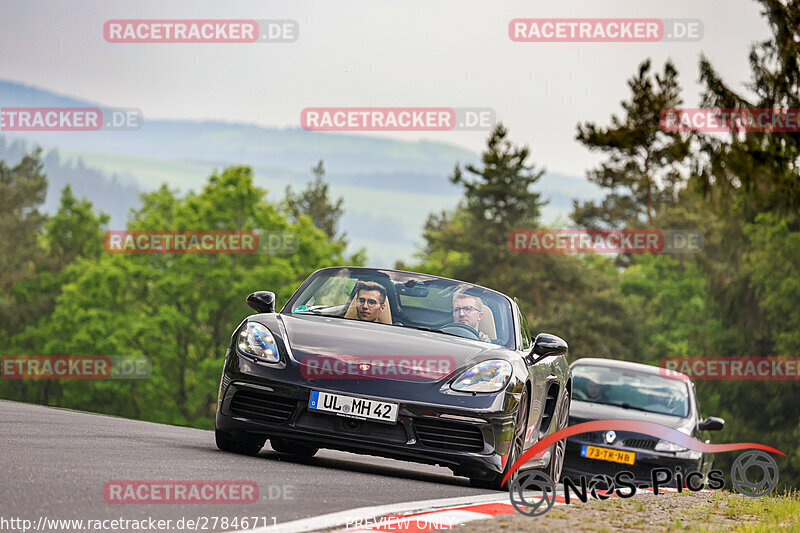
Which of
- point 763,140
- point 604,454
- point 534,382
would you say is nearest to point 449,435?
point 534,382

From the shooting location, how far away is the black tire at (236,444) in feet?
29.7

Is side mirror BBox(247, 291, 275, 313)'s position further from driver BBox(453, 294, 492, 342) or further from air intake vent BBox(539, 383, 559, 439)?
air intake vent BBox(539, 383, 559, 439)

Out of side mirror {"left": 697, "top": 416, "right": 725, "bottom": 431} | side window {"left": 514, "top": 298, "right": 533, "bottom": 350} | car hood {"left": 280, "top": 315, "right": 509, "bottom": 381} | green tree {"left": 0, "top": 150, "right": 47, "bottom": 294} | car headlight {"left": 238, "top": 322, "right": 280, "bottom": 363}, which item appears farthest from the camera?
green tree {"left": 0, "top": 150, "right": 47, "bottom": 294}

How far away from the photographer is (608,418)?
557 inches

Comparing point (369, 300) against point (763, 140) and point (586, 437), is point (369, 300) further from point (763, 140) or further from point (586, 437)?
point (763, 140)

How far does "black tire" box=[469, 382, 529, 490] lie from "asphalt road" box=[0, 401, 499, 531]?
0.45ft

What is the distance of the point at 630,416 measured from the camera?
47.8 feet

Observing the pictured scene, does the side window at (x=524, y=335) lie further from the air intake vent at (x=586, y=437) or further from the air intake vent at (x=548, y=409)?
the air intake vent at (x=586, y=437)

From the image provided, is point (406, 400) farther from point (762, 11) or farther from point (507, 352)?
point (762, 11)

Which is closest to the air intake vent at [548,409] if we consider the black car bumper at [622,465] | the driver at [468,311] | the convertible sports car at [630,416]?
the driver at [468,311]

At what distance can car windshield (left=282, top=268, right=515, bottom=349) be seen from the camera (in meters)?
9.50

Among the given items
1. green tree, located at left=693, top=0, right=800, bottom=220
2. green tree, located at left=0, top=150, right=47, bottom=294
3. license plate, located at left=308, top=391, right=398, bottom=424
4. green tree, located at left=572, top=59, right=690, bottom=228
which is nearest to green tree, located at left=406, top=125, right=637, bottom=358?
green tree, located at left=572, top=59, right=690, bottom=228

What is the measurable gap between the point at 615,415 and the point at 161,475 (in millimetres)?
8323

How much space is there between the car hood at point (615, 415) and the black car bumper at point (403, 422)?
577 cm
